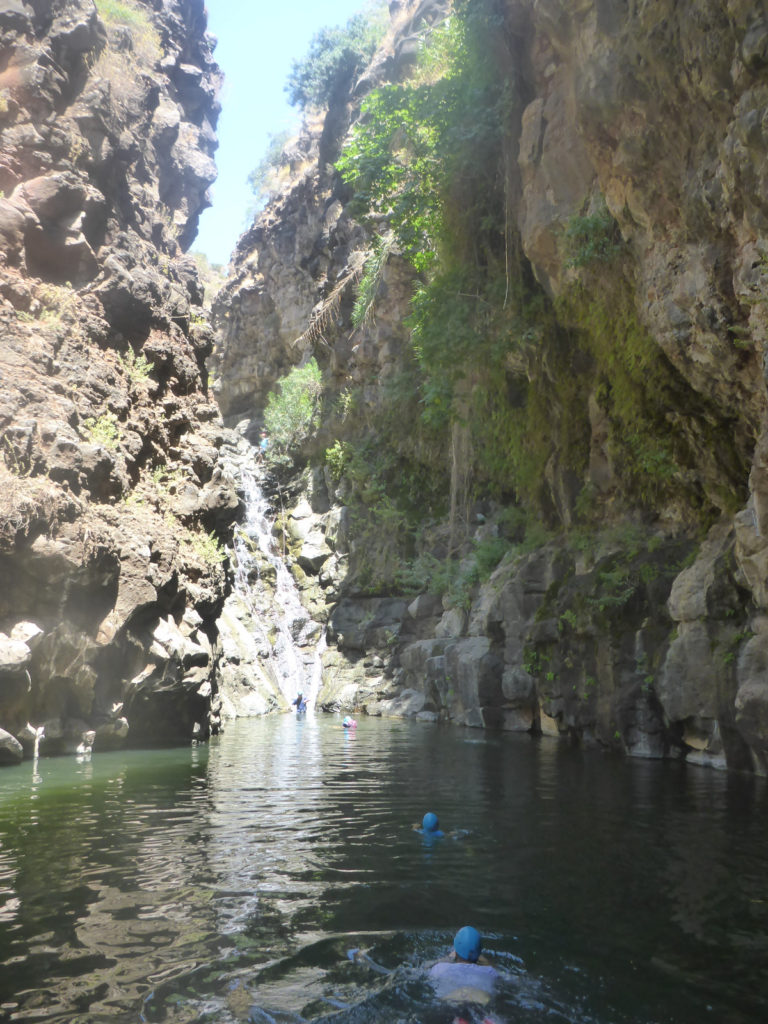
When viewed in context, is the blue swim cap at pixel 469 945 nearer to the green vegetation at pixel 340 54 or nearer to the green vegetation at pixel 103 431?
the green vegetation at pixel 103 431

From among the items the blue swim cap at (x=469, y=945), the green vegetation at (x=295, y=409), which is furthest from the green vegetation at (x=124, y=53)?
the blue swim cap at (x=469, y=945)

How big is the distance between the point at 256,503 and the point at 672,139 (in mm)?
33499

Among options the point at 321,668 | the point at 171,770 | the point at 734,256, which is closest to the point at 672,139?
the point at 734,256

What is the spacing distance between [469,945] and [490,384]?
17.6m

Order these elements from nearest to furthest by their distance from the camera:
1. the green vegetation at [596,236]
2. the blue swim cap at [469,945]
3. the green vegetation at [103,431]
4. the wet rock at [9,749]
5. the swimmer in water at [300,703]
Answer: the blue swim cap at [469,945]
the wet rock at [9,749]
the green vegetation at [596,236]
the green vegetation at [103,431]
the swimmer in water at [300,703]

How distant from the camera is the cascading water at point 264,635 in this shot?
30.5 metres

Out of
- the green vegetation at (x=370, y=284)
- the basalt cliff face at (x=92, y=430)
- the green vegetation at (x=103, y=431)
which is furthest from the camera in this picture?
the green vegetation at (x=370, y=284)

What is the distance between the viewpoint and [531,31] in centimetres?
1642

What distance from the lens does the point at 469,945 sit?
440 centimetres

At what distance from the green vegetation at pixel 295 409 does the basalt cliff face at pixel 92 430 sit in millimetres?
17013

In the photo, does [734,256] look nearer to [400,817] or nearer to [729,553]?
[729,553]

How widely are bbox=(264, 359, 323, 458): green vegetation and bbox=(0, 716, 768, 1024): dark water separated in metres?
32.2

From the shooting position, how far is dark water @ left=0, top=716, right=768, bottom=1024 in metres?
4.21

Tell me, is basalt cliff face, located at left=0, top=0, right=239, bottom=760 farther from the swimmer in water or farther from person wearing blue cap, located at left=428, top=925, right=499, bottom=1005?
the swimmer in water
